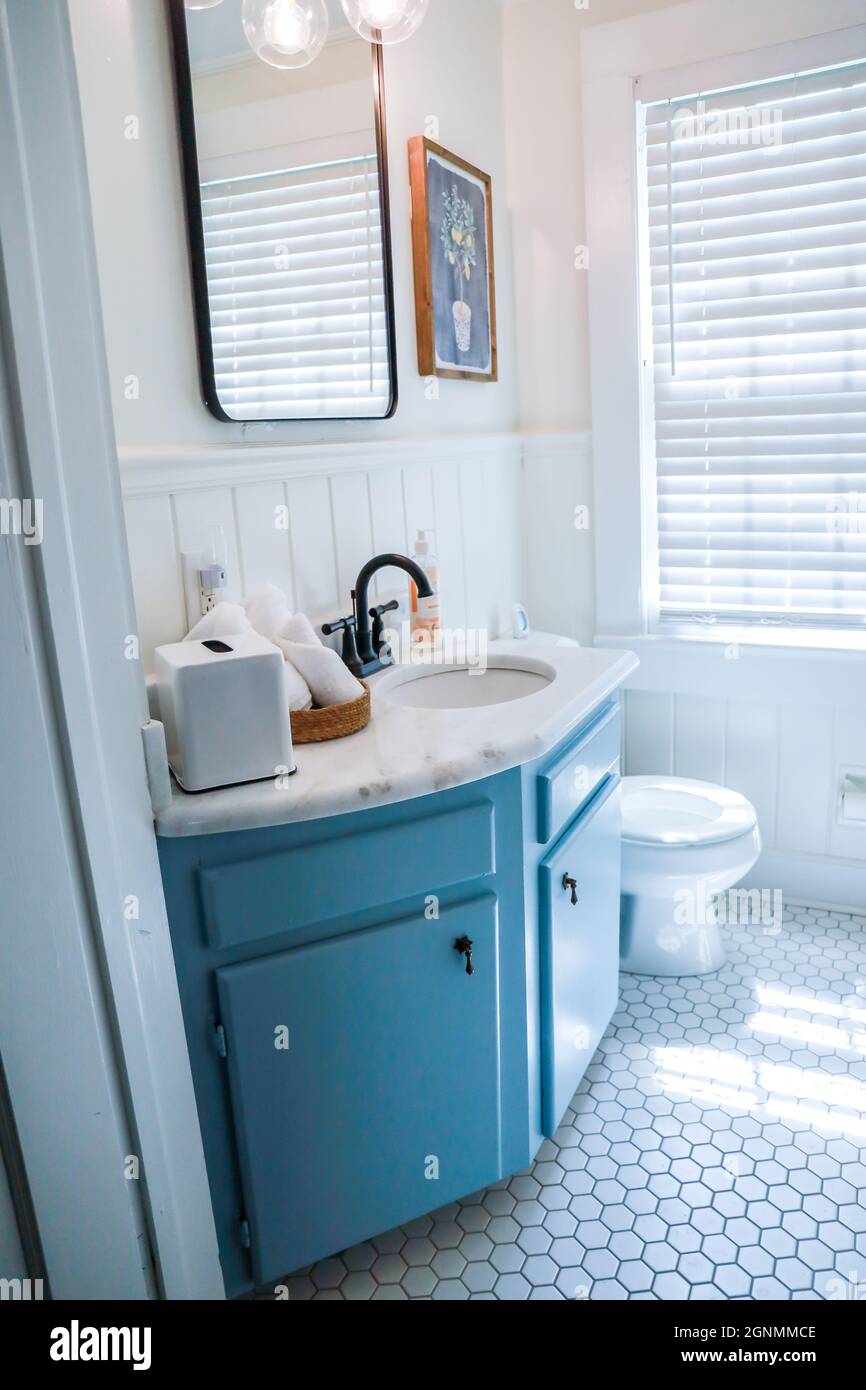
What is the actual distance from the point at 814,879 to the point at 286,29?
2.24 meters

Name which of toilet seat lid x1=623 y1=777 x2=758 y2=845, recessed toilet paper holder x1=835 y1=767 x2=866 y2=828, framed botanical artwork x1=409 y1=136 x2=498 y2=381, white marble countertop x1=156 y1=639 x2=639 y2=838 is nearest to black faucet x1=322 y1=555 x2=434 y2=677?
white marble countertop x1=156 y1=639 x2=639 y2=838

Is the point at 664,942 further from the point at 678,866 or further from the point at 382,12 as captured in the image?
the point at 382,12

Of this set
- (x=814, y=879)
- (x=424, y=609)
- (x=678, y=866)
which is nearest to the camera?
(x=424, y=609)

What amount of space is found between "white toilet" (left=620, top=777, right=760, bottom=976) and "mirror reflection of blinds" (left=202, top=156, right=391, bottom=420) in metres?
1.11

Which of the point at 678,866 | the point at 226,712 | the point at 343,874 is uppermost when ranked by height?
the point at 226,712

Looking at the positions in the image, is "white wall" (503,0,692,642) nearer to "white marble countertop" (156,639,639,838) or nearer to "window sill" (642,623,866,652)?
"window sill" (642,623,866,652)

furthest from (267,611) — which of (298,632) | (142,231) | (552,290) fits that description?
(552,290)

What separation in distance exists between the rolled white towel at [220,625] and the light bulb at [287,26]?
0.93m

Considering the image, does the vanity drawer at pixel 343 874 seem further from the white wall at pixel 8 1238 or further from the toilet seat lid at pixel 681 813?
the toilet seat lid at pixel 681 813

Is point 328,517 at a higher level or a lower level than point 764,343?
lower

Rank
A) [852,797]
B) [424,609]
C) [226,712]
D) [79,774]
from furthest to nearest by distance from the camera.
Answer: [852,797], [424,609], [226,712], [79,774]

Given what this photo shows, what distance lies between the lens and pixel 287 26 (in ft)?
5.12

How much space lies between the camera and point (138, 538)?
1.37 m
